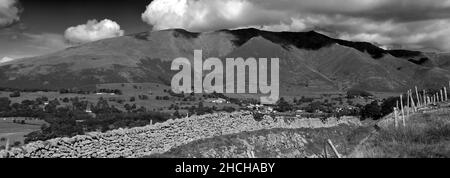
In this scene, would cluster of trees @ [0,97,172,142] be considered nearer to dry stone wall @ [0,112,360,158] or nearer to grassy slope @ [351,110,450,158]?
dry stone wall @ [0,112,360,158]

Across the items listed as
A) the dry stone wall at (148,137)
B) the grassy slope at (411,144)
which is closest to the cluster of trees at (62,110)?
the dry stone wall at (148,137)

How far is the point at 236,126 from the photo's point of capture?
3441 cm

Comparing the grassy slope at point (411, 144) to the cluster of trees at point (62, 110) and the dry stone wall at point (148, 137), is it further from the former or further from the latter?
the cluster of trees at point (62, 110)

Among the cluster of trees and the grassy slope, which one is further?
the cluster of trees

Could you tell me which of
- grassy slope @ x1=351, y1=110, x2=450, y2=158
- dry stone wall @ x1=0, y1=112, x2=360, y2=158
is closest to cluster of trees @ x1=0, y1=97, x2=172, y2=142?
dry stone wall @ x1=0, y1=112, x2=360, y2=158

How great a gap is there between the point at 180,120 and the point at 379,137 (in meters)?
13.6

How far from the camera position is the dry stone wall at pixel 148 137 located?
18672 mm

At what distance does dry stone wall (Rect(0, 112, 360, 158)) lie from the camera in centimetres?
1867

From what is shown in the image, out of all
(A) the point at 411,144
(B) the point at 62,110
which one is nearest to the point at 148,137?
(A) the point at 411,144

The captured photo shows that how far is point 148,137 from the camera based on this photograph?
25.0 meters

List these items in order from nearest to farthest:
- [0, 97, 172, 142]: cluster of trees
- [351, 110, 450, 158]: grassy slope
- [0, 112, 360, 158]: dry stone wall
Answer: [351, 110, 450, 158]: grassy slope → [0, 112, 360, 158]: dry stone wall → [0, 97, 172, 142]: cluster of trees
